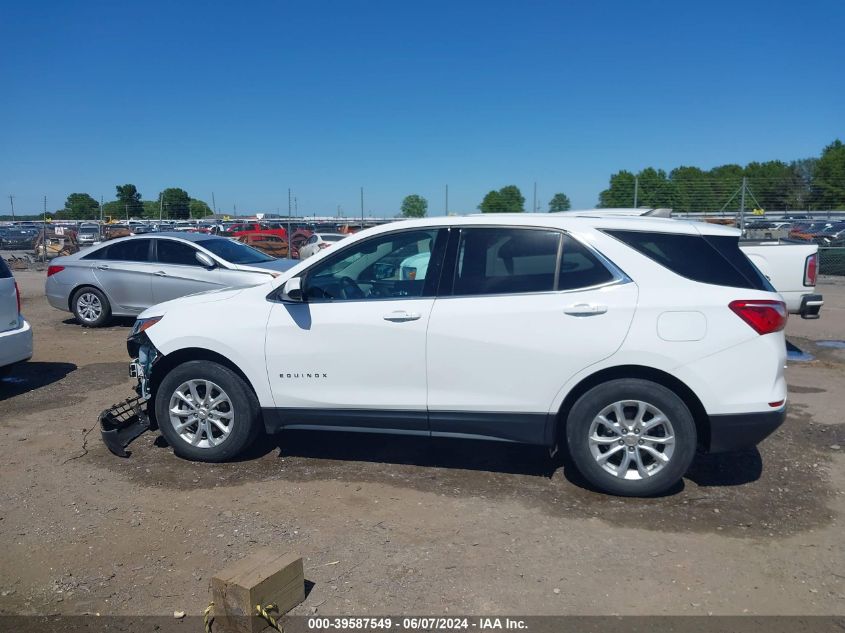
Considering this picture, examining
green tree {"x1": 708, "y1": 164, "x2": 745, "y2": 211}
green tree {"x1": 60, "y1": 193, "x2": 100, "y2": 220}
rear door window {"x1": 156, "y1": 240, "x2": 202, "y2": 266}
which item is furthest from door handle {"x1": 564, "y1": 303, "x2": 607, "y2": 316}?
green tree {"x1": 60, "y1": 193, "x2": 100, "y2": 220}

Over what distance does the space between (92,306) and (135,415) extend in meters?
6.64

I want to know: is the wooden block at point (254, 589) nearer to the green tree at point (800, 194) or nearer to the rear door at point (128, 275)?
the rear door at point (128, 275)

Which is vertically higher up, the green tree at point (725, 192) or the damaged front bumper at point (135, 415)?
the green tree at point (725, 192)

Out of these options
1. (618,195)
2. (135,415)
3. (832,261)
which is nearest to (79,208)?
(618,195)

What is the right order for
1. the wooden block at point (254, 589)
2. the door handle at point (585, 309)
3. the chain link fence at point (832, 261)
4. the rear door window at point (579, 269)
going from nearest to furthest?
the wooden block at point (254, 589), the door handle at point (585, 309), the rear door window at point (579, 269), the chain link fence at point (832, 261)

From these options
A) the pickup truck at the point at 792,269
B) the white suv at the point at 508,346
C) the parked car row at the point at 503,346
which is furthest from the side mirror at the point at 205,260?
the pickup truck at the point at 792,269

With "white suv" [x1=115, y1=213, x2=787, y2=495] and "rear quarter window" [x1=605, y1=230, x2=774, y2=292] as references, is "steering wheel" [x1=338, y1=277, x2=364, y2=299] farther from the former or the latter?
"rear quarter window" [x1=605, y1=230, x2=774, y2=292]

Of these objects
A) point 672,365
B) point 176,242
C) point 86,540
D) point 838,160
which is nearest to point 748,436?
point 672,365

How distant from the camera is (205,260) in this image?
36.6 feet

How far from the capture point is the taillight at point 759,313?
173 inches

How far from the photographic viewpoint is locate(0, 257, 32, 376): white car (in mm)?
7277

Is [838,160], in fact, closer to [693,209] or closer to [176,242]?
[693,209]

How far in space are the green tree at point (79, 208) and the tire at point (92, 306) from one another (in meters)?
48.6

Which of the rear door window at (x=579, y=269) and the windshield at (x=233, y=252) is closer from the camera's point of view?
the rear door window at (x=579, y=269)
